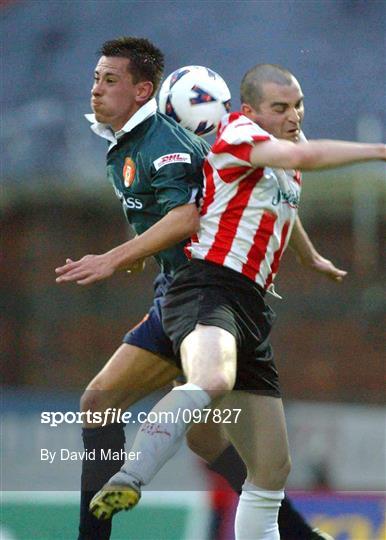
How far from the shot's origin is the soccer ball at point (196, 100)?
4156 millimetres

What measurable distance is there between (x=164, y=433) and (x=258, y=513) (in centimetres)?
69

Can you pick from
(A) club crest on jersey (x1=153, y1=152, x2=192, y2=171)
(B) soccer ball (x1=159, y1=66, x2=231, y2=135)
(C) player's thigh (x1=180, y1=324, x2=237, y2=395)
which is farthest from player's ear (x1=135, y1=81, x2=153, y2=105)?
(C) player's thigh (x1=180, y1=324, x2=237, y2=395)

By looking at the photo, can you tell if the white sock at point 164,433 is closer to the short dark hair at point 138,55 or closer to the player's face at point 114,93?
the player's face at point 114,93

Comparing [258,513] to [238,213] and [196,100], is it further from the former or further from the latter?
[196,100]

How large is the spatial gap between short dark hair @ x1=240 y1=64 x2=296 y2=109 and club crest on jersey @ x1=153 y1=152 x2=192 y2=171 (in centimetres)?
27

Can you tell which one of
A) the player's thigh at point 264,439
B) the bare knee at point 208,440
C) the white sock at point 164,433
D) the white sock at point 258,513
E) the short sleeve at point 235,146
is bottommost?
the white sock at point 258,513

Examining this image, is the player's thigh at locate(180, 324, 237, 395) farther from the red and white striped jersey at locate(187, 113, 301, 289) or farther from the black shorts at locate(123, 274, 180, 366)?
the black shorts at locate(123, 274, 180, 366)

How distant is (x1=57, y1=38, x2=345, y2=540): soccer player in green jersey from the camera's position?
380 centimetres

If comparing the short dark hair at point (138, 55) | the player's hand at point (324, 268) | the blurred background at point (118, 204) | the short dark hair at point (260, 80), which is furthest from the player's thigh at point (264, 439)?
the blurred background at point (118, 204)

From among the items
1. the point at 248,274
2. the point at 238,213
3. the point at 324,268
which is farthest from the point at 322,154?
the point at 324,268

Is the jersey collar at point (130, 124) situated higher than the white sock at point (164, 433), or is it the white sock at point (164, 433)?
the jersey collar at point (130, 124)

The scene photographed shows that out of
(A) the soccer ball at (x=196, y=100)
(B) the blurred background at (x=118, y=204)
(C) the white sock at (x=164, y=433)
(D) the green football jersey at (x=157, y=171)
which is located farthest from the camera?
(B) the blurred background at (x=118, y=204)

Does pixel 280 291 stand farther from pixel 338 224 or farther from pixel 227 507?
pixel 227 507

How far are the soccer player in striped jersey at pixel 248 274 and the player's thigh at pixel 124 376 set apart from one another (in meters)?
0.29
